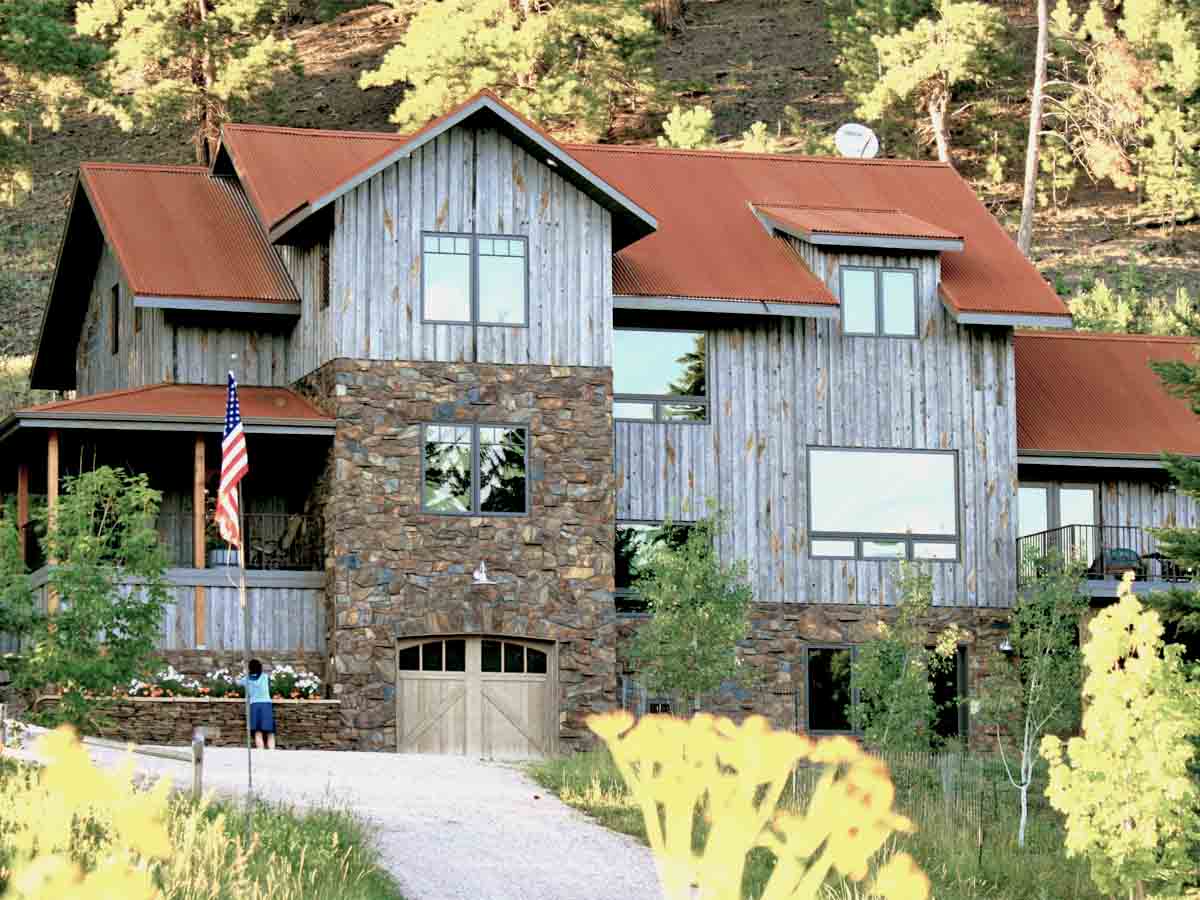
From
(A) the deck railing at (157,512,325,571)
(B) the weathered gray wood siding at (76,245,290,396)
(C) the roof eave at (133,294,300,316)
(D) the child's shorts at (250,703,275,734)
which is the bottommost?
(D) the child's shorts at (250,703,275,734)

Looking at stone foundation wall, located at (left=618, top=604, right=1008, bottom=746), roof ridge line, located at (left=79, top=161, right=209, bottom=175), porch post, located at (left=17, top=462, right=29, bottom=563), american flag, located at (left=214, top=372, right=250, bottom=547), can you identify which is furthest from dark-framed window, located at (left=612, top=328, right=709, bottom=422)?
porch post, located at (left=17, top=462, right=29, bottom=563)

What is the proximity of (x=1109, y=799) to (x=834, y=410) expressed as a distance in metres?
13.9

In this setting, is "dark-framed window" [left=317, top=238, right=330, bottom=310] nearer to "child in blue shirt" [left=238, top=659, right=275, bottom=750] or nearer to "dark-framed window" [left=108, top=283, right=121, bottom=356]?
"child in blue shirt" [left=238, top=659, right=275, bottom=750]

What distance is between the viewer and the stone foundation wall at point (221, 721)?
84.8 feet

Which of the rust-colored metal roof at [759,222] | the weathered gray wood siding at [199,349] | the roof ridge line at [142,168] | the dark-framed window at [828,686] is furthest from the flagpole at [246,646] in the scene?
the dark-framed window at [828,686]

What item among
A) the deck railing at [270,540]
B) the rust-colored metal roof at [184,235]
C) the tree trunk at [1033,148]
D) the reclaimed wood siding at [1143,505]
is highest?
the tree trunk at [1033,148]

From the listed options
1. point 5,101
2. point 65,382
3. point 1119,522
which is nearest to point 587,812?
point 1119,522

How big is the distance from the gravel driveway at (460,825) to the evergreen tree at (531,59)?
107 ft

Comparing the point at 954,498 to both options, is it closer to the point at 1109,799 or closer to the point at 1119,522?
the point at 1119,522

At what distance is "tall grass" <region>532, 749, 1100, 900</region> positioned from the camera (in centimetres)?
1758

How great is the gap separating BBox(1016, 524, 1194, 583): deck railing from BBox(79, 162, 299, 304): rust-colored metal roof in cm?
1146

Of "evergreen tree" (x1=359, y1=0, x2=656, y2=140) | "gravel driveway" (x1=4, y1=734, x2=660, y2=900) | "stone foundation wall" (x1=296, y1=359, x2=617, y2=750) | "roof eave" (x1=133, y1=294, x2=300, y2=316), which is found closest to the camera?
"gravel driveway" (x1=4, y1=734, x2=660, y2=900)

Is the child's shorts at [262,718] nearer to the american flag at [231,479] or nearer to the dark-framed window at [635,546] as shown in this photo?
the american flag at [231,479]

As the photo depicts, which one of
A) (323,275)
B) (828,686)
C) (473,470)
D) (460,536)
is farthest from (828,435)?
(323,275)
